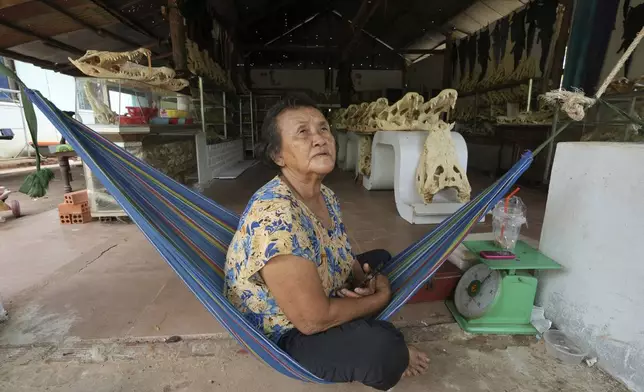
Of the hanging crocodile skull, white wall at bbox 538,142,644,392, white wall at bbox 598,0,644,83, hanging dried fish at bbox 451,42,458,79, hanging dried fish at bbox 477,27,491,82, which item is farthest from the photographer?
hanging dried fish at bbox 451,42,458,79

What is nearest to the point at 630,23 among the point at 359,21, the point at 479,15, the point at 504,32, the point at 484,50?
the point at 504,32

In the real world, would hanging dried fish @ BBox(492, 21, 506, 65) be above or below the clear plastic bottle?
above

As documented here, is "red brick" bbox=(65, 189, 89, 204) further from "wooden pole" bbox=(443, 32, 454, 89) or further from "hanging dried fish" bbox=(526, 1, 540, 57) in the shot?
"wooden pole" bbox=(443, 32, 454, 89)

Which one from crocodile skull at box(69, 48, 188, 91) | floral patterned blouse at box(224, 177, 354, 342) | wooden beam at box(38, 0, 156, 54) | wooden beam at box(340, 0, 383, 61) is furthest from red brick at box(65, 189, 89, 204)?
wooden beam at box(340, 0, 383, 61)

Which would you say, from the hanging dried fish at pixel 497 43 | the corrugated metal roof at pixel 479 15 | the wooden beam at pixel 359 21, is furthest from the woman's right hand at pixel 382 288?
the hanging dried fish at pixel 497 43

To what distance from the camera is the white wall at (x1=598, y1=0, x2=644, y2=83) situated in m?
3.83

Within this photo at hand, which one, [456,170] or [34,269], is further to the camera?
[456,170]

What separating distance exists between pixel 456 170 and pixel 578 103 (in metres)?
1.57

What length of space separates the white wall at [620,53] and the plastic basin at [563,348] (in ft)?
12.7

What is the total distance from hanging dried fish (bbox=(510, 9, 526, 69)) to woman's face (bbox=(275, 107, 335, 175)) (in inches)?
246

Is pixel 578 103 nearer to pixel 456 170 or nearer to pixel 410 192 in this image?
pixel 456 170

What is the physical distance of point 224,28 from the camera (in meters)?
7.23

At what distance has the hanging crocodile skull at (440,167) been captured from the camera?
8.88ft

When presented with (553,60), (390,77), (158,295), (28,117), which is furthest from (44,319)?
(390,77)
